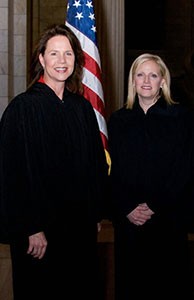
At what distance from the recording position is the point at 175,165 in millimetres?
3961

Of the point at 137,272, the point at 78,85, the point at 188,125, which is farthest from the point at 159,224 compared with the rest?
the point at 78,85

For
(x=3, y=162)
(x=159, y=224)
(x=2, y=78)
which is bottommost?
(x=159, y=224)

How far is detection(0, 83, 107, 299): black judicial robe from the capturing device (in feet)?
10.8

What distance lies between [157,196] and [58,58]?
1.29 meters

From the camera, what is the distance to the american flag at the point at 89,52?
522cm

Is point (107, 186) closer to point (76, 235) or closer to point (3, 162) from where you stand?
point (76, 235)

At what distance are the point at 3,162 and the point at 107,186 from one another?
0.97 meters

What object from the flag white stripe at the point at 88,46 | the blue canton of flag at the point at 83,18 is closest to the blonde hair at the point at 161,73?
the flag white stripe at the point at 88,46

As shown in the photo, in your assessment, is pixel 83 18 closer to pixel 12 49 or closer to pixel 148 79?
pixel 148 79

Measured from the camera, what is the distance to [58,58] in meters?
3.40

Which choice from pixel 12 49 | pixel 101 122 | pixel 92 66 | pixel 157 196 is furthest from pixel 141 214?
pixel 12 49

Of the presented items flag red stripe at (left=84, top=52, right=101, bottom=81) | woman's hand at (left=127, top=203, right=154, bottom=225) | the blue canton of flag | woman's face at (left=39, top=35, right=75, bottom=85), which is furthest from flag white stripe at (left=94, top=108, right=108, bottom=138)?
woman's face at (left=39, top=35, right=75, bottom=85)

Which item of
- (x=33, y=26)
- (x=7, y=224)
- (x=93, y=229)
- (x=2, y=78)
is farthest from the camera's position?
(x=33, y=26)

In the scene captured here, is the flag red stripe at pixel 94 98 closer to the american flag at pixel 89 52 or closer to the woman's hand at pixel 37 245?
the american flag at pixel 89 52
